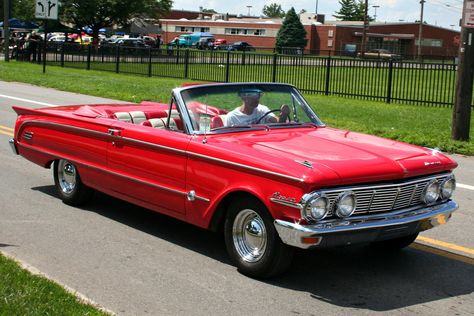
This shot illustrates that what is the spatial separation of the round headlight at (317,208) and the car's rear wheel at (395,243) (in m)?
1.43

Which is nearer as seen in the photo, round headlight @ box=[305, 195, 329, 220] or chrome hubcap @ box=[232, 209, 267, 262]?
round headlight @ box=[305, 195, 329, 220]

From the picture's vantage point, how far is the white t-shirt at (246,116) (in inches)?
246

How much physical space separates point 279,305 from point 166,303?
0.79m

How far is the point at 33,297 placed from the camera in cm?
452

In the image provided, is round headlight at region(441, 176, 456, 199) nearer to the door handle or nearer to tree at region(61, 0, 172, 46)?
the door handle

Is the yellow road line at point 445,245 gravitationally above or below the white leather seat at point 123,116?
below

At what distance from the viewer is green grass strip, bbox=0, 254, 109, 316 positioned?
430cm

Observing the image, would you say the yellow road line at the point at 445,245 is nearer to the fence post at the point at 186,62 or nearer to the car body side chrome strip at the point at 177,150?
the car body side chrome strip at the point at 177,150

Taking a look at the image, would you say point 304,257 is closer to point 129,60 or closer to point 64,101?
point 64,101

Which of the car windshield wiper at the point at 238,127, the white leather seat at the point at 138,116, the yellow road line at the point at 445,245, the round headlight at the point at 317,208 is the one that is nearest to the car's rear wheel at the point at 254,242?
the round headlight at the point at 317,208

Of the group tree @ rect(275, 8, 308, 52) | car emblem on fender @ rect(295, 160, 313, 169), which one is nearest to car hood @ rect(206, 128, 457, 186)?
car emblem on fender @ rect(295, 160, 313, 169)

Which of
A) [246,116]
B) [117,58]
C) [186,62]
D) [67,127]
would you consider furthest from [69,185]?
[117,58]

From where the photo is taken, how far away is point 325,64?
2366 centimetres

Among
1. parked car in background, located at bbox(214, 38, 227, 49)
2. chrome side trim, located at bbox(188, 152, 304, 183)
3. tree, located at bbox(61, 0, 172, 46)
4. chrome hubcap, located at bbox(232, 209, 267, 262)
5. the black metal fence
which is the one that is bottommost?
chrome hubcap, located at bbox(232, 209, 267, 262)
